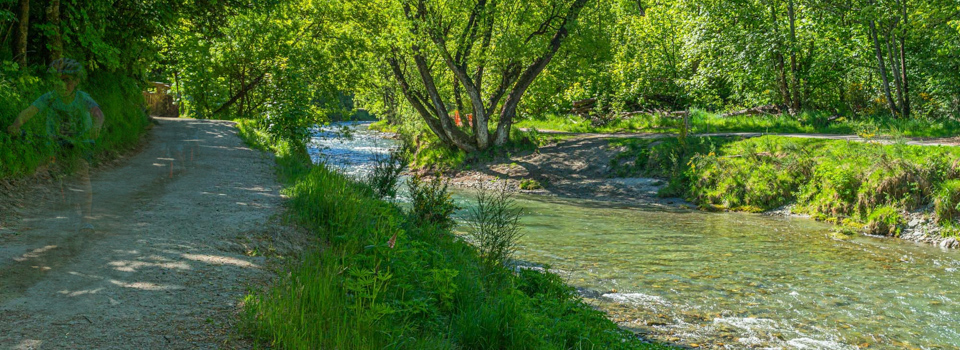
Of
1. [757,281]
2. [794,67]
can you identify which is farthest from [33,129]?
[794,67]

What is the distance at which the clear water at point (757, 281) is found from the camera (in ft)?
25.1

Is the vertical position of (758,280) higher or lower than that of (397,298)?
lower

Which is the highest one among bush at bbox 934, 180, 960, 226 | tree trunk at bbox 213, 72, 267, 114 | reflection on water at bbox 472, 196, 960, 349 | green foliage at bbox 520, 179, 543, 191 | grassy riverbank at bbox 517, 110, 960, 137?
tree trunk at bbox 213, 72, 267, 114

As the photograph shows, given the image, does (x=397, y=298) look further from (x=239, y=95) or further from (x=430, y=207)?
(x=239, y=95)

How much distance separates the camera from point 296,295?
4969 mm

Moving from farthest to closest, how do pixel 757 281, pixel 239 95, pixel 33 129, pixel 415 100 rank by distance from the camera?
pixel 239 95 < pixel 415 100 < pixel 757 281 < pixel 33 129

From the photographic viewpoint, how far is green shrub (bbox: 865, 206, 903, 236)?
13484 millimetres

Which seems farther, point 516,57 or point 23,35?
point 516,57

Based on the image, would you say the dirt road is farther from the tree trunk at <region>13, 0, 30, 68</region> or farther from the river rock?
the river rock

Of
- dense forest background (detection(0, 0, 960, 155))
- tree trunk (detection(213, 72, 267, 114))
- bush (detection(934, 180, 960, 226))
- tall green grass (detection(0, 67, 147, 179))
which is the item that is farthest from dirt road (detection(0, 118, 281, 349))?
tree trunk (detection(213, 72, 267, 114))

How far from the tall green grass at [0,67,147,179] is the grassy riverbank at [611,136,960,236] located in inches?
560

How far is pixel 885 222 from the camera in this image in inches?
540

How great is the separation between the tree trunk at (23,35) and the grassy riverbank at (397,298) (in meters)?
4.96

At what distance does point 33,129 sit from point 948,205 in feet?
52.3
